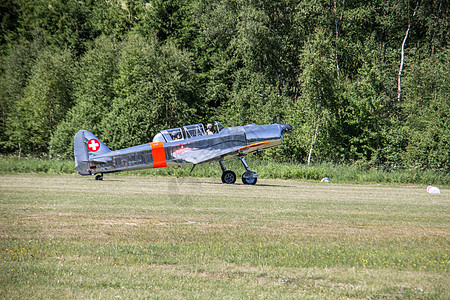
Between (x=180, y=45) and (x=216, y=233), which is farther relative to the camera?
(x=180, y=45)

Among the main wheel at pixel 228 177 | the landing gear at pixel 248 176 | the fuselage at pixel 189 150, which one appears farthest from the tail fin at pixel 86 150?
the landing gear at pixel 248 176

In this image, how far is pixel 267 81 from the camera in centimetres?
4434

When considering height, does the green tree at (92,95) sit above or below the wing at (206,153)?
above

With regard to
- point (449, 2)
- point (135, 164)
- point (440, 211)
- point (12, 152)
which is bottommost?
point (440, 211)

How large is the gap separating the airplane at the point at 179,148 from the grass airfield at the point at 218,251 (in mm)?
Answer: 6282

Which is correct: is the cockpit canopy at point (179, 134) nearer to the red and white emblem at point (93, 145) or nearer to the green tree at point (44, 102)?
the red and white emblem at point (93, 145)

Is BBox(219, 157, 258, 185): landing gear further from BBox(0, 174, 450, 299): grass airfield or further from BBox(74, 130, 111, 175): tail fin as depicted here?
BBox(0, 174, 450, 299): grass airfield

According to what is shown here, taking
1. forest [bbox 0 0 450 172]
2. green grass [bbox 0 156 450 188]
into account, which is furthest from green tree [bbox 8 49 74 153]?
green grass [bbox 0 156 450 188]

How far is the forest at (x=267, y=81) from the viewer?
3469 centimetres

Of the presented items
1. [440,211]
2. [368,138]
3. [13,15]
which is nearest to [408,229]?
[440,211]

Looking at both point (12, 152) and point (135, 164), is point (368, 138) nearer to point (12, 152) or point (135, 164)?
point (135, 164)

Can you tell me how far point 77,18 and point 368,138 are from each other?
1912 inches

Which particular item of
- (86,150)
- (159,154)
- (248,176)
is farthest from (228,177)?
(86,150)

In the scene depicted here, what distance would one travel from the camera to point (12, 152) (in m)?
55.8
